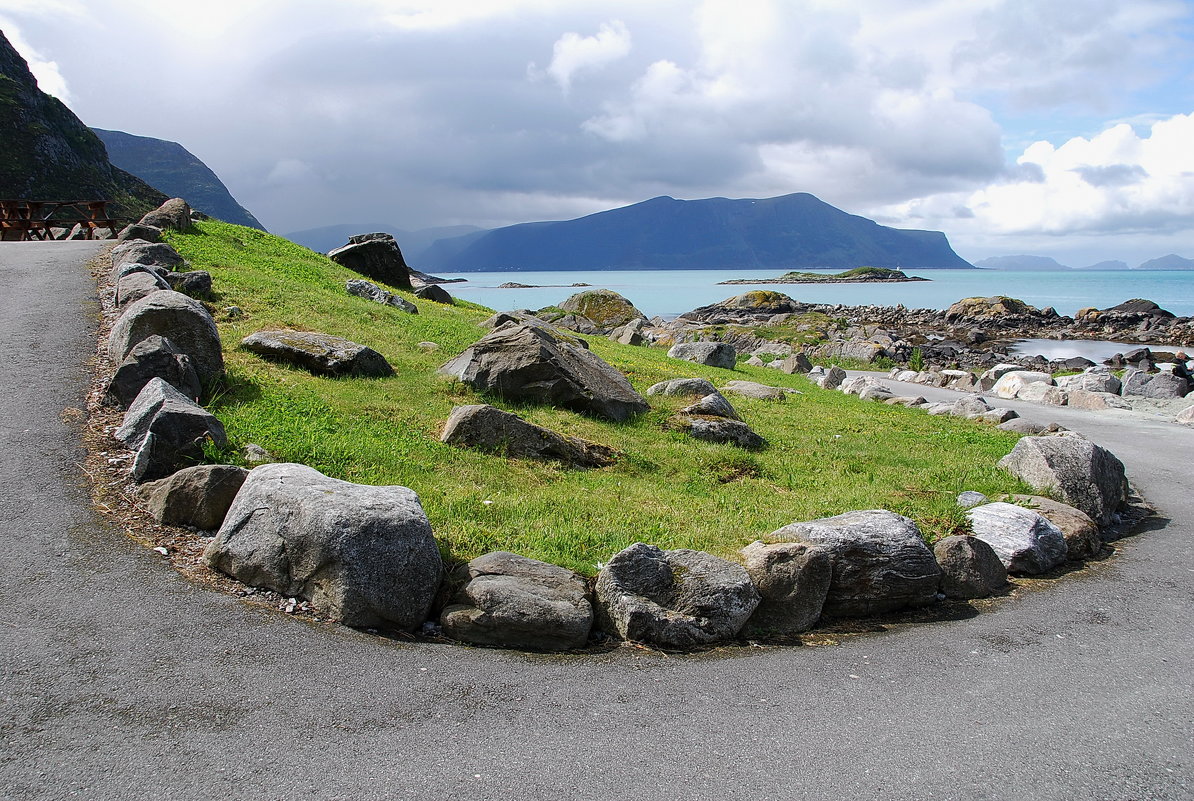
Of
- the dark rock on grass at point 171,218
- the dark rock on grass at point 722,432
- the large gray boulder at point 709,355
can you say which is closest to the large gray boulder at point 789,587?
the dark rock on grass at point 722,432

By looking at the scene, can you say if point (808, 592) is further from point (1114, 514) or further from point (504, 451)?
point (1114, 514)

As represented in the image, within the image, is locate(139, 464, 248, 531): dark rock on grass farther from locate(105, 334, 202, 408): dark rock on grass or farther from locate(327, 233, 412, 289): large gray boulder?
locate(327, 233, 412, 289): large gray boulder

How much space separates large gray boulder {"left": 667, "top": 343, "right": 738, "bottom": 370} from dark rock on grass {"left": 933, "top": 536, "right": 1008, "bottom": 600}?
18.7m

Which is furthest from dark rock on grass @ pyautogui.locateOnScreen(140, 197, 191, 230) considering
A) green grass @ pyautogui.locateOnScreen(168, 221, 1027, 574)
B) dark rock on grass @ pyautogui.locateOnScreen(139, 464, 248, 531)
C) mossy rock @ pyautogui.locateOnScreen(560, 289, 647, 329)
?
mossy rock @ pyautogui.locateOnScreen(560, 289, 647, 329)

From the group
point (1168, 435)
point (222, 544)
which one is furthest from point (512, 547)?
point (1168, 435)

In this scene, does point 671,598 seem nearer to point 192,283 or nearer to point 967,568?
point 967,568

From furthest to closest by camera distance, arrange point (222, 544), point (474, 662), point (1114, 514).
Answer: point (1114, 514), point (222, 544), point (474, 662)

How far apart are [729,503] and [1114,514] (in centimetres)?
585

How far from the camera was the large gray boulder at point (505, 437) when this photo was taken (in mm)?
9500

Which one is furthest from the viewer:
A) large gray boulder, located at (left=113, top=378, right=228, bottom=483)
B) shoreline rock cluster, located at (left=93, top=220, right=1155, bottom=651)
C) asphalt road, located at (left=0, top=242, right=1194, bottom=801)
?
large gray boulder, located at (left=113, top=378, right=228, bottom=483)

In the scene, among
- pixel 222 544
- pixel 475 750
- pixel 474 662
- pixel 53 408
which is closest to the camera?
pixel 475 750

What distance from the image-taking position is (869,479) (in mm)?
10477

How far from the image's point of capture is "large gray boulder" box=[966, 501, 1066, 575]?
321 inches

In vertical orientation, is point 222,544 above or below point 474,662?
above
